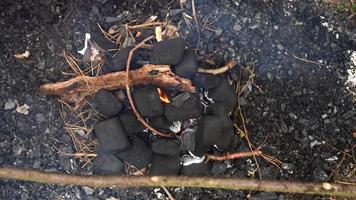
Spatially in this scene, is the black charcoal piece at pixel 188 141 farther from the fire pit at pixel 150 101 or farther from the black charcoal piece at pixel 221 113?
the black charcoal piece at pixel 221 113

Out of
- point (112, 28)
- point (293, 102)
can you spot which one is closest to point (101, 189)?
point (112, 28)

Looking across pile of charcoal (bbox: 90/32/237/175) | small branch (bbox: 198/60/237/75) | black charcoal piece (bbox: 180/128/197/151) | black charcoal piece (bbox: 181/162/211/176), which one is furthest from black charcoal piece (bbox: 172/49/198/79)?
black charcoal piece (bbox: 181/162/211/176)

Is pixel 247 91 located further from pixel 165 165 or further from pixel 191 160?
pixel 165 165

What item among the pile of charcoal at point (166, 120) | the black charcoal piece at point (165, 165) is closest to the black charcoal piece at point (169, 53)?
the pile of charcoal at point (166, 120)

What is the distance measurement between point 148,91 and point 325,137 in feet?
4.18

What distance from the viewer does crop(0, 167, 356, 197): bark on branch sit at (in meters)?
2.73

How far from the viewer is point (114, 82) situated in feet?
9.12

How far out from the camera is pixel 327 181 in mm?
3020

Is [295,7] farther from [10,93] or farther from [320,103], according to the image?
[10,93]

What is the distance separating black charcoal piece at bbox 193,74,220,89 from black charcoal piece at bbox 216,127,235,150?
0.31 meters

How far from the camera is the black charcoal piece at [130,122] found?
2822mm

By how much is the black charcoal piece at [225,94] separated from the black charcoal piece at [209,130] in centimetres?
14

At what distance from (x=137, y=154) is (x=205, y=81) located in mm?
645

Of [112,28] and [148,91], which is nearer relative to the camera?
[148,91]
